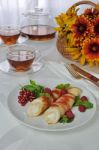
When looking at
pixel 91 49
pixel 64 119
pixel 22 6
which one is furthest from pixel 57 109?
pixel 22 6

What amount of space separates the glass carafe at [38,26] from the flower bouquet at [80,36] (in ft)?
0.53

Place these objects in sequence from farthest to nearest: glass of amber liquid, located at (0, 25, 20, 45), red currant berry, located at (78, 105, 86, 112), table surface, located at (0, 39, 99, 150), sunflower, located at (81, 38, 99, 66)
→ glass of amber liquid, located at (0, 25, 20, 45) < sunflower, located at (81, 38, 99, 66) < red currant berry, located at (78, 105, 86, 112) < table surface, located at (0, 39, 99, 150)

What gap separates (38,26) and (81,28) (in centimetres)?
33

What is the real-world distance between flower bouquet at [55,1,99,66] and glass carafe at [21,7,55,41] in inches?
6.4

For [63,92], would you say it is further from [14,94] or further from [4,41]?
[4,41]

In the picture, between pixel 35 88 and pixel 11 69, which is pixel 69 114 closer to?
pixel 35 88

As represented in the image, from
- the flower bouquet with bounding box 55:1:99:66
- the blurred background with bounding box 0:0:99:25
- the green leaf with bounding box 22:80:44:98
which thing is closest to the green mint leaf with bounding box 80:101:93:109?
the green leaf with bounding box 22:80:44:98

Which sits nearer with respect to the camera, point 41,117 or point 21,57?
point 41,117

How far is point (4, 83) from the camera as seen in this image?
2.81 feet

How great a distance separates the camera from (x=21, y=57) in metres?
0.97

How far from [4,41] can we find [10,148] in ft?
2.09

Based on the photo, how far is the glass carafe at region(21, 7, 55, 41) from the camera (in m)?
1.18

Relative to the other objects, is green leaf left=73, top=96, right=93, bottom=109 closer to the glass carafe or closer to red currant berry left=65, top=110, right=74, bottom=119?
Answer: red currant berry left=65, top=110, right=74, bottom=119

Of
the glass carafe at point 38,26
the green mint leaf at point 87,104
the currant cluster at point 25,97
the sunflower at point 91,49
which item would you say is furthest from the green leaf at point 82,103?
the glass carafe at point 38,26
